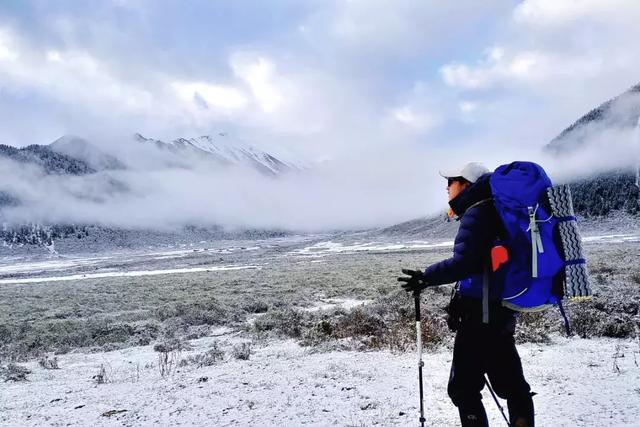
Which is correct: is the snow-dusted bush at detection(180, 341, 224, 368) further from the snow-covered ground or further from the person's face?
the person's face

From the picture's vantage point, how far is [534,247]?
3168 mm

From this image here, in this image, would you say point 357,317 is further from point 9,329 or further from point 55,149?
point 55,149

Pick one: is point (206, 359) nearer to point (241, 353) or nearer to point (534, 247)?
point (241, 353)

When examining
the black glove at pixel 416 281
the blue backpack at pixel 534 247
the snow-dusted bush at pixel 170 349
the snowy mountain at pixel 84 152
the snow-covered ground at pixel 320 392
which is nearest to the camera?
the blue backpack at pixel 534 247

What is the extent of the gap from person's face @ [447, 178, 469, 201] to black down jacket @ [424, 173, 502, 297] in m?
0.24

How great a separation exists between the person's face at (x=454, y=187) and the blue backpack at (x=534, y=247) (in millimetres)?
334

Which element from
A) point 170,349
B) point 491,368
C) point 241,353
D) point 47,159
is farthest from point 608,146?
point 47,159

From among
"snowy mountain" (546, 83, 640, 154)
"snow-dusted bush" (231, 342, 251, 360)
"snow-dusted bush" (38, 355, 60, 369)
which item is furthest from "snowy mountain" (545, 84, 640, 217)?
"snow-dusted bush" (38, 355, 60, 369)

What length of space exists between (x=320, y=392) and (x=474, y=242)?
158 inches

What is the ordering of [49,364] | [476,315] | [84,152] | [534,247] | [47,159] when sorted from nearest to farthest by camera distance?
1. [534,247]
2. [476,315]
3. [49,364]
4. [47,159]
5. [84,152]

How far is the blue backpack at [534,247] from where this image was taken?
10.5 ft

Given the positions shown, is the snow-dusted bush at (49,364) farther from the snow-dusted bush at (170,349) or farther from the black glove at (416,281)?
the black glove at (416,281)

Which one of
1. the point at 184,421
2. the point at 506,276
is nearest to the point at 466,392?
the point at 506,276

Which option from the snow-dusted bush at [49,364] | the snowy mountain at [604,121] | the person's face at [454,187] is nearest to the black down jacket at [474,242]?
the person's face at [454,187]
